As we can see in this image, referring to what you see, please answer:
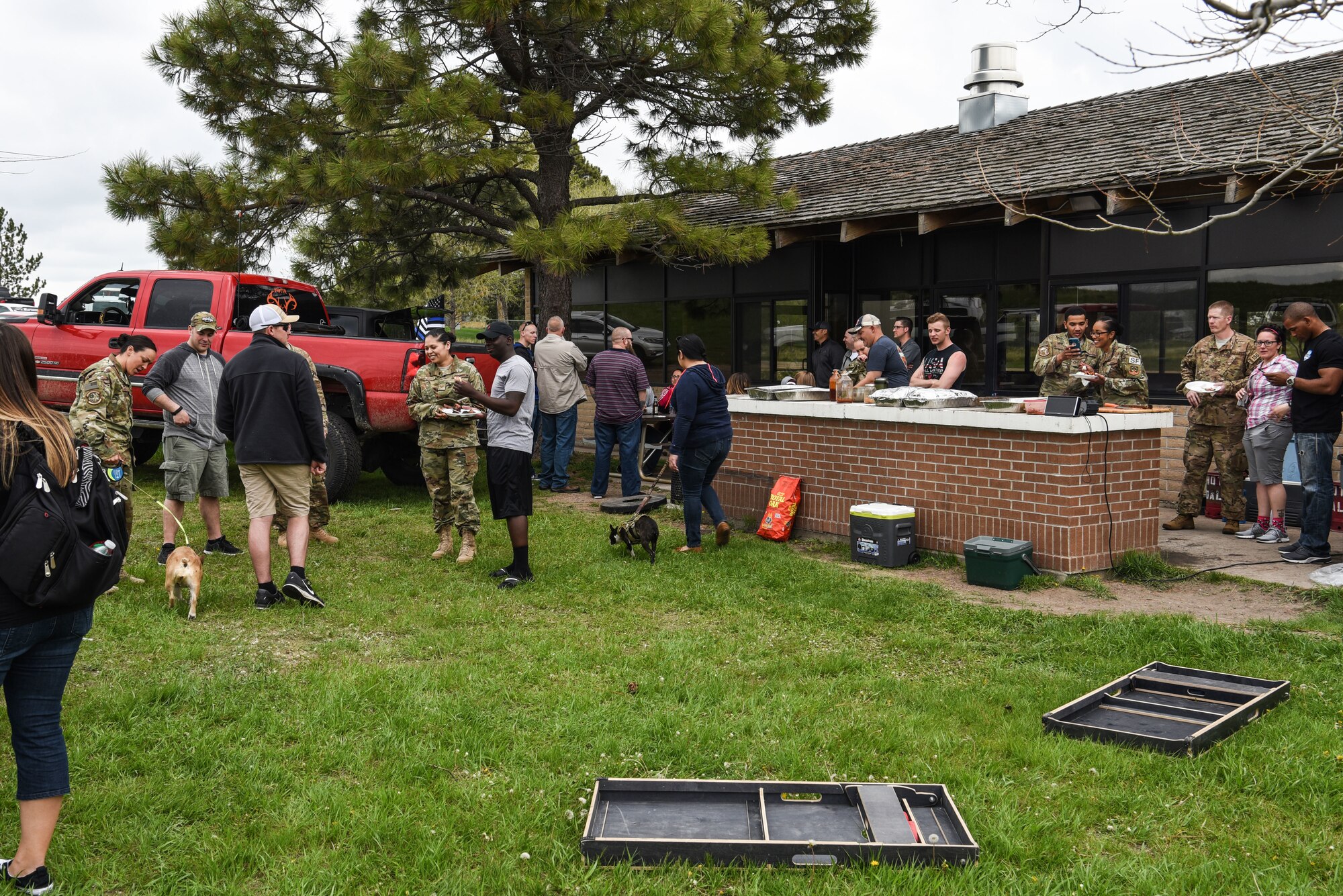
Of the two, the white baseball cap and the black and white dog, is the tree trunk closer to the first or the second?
the black and white dog

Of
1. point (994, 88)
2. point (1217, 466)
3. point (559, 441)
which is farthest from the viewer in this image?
point (994, 88)

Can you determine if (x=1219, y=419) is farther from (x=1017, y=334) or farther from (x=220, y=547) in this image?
(x=220, y=547)

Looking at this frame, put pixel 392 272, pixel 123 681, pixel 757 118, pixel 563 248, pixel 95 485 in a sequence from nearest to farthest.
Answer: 1. pixel 95 485
2. pixel 123 681
3. pixel 563 248
4. pixel 757 118
5. pixel 392 272

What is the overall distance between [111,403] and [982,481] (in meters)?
6.41

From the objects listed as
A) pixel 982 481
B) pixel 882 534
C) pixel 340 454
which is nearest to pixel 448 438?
pixel 340 454

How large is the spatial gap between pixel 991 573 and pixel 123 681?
5.47 metres

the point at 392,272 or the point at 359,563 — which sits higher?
the point at 392,272

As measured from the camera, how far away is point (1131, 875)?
350cm

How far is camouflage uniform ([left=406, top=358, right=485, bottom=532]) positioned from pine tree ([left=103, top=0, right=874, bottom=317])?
13.1 ft

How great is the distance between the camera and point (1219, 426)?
9625 millimetres

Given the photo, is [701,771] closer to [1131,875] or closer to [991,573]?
[1131,875]

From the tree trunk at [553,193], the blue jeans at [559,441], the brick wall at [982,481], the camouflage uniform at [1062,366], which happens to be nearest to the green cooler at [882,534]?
the brick wall at [982,481]

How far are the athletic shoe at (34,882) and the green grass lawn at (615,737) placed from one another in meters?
0.09

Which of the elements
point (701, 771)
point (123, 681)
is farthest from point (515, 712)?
point (123, 681)
